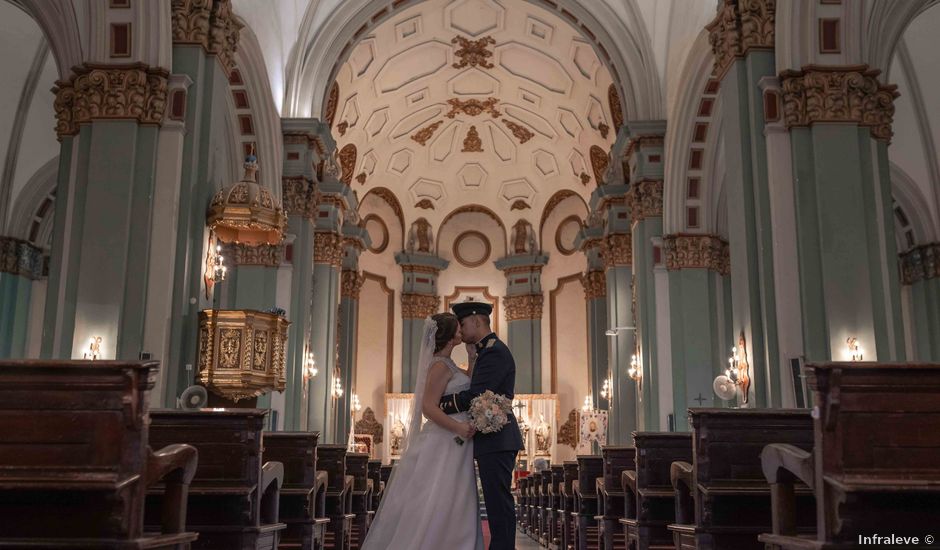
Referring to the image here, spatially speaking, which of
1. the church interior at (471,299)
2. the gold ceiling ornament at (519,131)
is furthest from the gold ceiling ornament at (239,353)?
the gold ceiling ornament at (519,131)

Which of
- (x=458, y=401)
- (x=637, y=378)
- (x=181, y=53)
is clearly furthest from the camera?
(x=637, y=378)

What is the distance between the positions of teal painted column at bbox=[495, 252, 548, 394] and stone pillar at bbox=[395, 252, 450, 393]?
80.8 inches

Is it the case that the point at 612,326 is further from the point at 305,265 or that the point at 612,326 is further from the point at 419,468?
the point at 419,468

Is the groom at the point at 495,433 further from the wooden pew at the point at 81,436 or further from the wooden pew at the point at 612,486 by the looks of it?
the wooden pew at the point at 612,486

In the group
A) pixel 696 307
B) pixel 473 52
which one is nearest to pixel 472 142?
pixel 473 52

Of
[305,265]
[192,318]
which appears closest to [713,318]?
[305,265]

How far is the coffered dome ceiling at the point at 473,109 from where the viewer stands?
21469 mm

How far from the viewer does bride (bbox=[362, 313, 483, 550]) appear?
5738 mm

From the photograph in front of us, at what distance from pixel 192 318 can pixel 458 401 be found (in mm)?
5629

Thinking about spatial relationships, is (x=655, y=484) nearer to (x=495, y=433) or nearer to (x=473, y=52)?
(x=495, y=433)

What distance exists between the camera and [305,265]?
17094mm

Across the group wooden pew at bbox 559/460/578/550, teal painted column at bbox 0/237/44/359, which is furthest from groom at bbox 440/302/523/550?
teal painted column at bbox 0/237/44/359

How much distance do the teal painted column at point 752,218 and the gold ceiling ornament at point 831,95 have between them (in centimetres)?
44

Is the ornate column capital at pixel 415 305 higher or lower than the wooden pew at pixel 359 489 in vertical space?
higher
